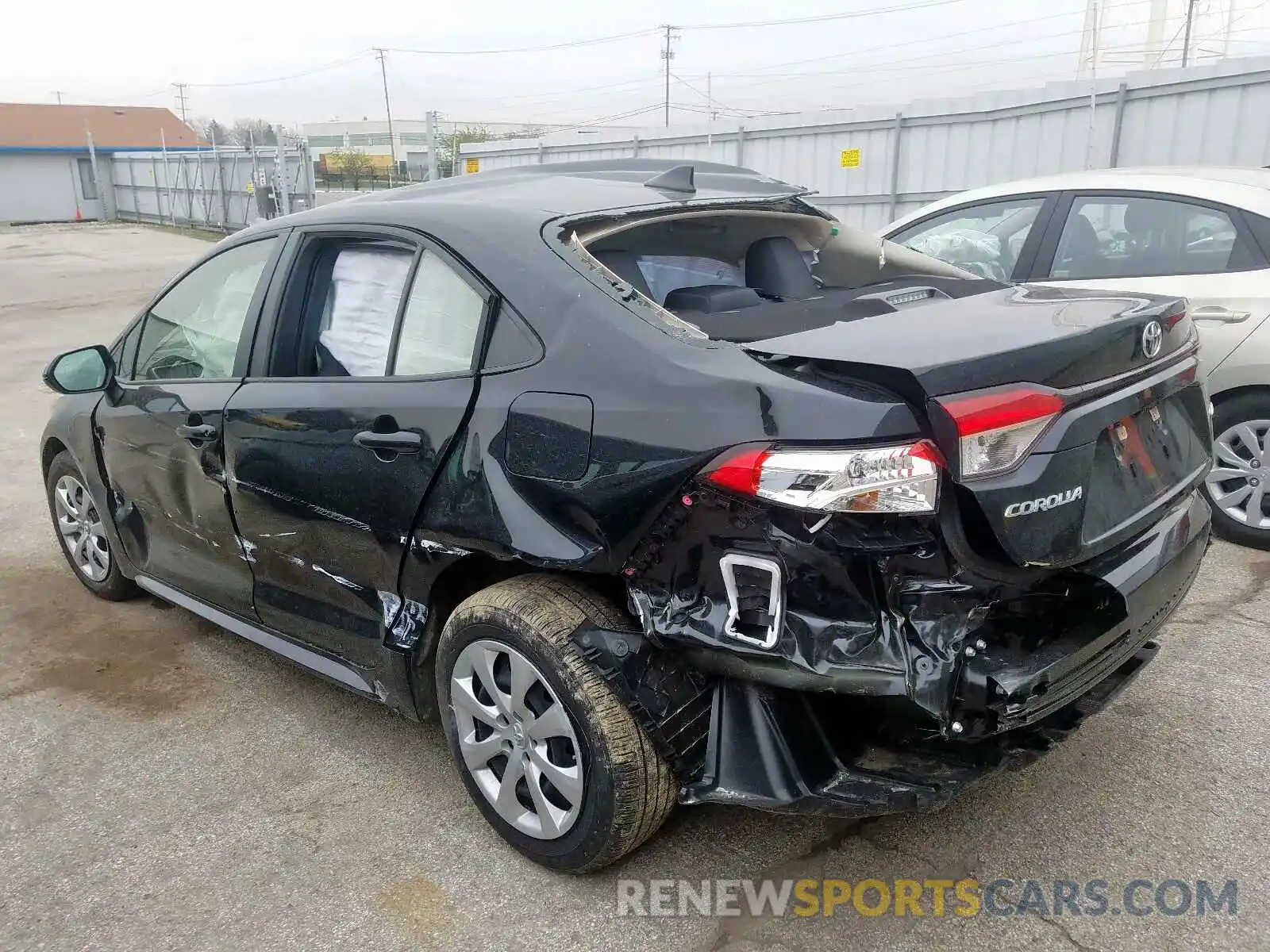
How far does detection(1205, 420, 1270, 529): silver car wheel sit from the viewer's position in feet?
14.6

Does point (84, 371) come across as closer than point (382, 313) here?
No

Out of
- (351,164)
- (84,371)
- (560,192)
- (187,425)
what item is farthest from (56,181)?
(560,192)

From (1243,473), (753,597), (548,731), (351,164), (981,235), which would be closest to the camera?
(753,597)

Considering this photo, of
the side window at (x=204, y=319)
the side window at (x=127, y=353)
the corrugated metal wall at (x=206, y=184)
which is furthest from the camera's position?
the corrugated metal wall at (x=206, y=184)

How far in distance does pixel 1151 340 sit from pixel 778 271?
3.90 ft

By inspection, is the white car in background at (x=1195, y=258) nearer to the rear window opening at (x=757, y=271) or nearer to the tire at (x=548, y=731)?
the rear window opening at (x=757, y=271)

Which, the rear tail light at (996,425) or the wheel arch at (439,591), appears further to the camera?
the wheel arch at (439,591)

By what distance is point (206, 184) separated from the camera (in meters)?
28.1

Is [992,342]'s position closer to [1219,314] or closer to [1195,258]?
[1219,314]

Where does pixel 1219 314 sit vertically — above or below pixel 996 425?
below

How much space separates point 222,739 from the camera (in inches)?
131

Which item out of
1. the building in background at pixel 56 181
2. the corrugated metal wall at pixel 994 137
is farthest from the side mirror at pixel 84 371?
the building in background at pixel 56 181

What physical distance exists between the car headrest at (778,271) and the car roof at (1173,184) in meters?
2.41

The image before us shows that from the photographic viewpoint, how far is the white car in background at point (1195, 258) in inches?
A: 173
